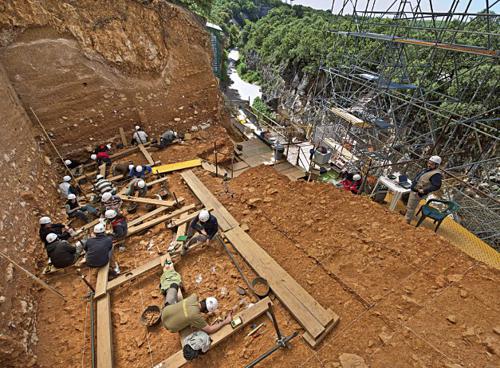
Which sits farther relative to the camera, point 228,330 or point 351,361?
point 228,330

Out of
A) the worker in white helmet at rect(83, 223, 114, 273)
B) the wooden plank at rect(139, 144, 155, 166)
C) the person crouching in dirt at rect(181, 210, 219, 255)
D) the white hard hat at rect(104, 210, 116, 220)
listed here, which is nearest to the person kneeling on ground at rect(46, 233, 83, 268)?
the worker in white helmet at rect(83, 223, 114, 273)

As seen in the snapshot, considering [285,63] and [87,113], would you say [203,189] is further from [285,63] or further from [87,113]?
[285,63]

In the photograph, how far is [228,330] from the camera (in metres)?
4.28

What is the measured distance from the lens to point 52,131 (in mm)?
9727

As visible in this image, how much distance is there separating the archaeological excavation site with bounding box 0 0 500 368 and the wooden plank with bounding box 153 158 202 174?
81 millimetres

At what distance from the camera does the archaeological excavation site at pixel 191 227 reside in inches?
164

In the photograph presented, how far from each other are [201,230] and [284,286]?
231cm

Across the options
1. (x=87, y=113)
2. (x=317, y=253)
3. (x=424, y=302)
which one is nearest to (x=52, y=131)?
(x=87, y=113)

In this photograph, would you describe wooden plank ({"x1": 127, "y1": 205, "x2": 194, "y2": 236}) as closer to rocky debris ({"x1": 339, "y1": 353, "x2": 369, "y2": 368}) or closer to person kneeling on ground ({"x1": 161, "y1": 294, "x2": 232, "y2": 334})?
person kneeling on ground ({"x1": 161, "y1": 294, "x2": 232, "y2": 334})

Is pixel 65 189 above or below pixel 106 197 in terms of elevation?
below

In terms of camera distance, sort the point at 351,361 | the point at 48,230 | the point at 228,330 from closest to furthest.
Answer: the point at 351,361 → the point at 228,330 → the point at 48,230

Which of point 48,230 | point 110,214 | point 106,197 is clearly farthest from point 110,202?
point 48,230

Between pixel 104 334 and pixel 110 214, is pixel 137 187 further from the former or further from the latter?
pixel 104 334

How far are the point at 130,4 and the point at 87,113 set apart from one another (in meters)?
A: 4.82
